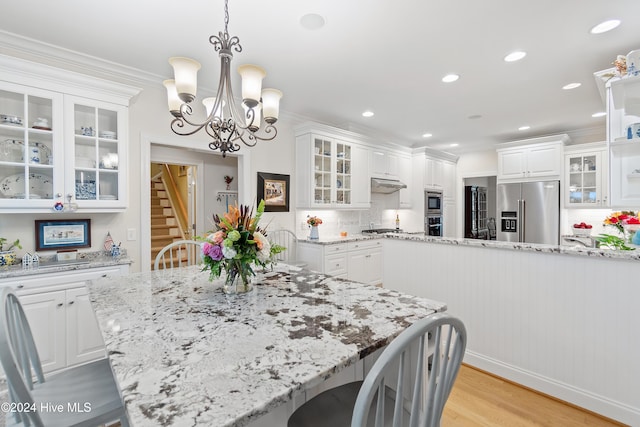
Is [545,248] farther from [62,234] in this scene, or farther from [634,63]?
[62,234]

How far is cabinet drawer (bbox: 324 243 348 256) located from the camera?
3988 mm

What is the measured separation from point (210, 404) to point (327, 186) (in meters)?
3.91

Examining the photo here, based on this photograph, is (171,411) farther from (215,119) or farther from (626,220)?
(626,220)

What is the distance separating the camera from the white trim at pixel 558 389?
184cm

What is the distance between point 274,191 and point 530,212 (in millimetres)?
4232

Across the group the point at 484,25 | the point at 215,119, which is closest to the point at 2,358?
the point at 215,119

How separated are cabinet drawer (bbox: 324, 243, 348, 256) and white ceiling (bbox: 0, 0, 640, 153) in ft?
6.27

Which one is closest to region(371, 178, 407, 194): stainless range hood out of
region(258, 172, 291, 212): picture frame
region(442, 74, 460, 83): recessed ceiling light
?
region(258, 172, 291, 212): picture frame

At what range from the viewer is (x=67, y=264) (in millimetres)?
2297

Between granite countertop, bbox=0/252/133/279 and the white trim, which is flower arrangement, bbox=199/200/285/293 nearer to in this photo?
granite countertop, bbox=0/252/133/279

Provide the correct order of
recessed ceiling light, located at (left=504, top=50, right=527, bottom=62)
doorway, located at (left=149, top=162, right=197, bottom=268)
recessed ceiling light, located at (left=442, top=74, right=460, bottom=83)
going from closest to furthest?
recessed ceiling light, located at (left=504, top=50, right=527, bottom=62)
recessed ceiling light, located at (left=442, top=74, right=460, bottom=83)
doorway, located at (left=149, top=162, right=197, bottom=268)

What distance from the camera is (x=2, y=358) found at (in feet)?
2.60

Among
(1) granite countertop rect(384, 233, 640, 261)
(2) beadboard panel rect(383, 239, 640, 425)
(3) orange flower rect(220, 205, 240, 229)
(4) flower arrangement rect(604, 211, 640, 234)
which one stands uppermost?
(3) orange flower rect(220, 205, 240, 229)

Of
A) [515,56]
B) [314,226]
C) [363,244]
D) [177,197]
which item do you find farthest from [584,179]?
[177,197]
